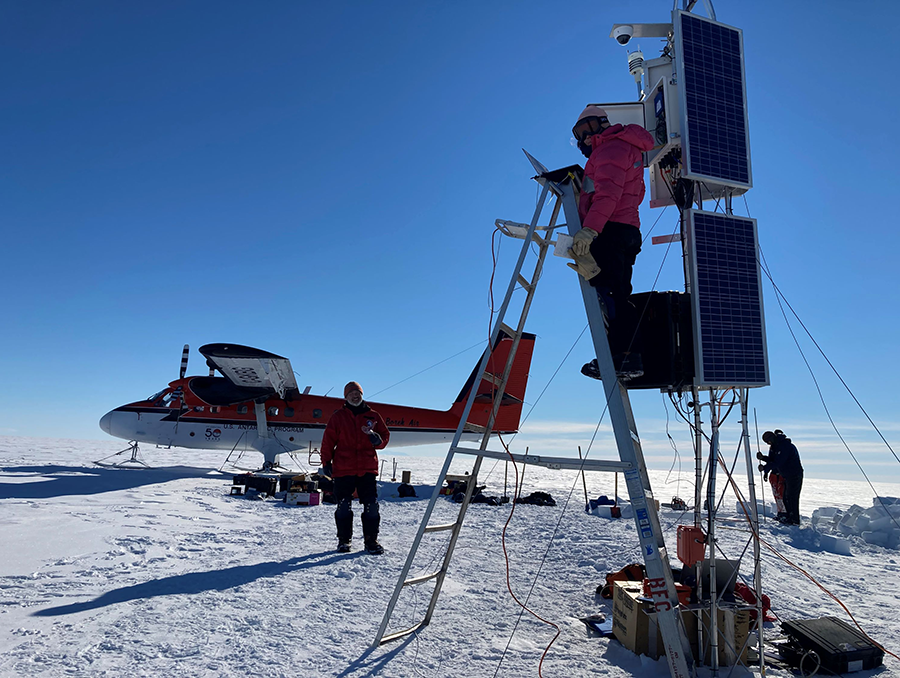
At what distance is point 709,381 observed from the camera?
124 inches

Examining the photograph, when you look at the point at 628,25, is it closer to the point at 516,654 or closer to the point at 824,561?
the point at 516,654

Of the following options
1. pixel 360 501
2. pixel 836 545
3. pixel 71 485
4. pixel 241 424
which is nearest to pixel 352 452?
pixel 360 501

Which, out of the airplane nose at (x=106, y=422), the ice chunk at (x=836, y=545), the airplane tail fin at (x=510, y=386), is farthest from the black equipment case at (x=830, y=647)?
the airplane nose at (x=106, y=422)

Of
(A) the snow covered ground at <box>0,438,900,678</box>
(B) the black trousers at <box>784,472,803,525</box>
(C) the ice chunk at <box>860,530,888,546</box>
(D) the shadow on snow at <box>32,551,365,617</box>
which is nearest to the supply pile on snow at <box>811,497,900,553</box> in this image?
(C) the ice chunk at <box>860,530,888,546</box>

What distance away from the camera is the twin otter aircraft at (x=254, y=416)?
17141 mm

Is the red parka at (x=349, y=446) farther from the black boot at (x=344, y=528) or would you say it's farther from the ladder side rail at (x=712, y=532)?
the ladder side rail at (x=712, y=532)

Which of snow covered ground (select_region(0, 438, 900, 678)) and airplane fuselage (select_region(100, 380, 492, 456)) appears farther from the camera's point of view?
airplane fuselage (select_region(100, 380, 492, 456))

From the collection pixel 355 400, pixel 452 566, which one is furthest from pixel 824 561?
pixel 355 400

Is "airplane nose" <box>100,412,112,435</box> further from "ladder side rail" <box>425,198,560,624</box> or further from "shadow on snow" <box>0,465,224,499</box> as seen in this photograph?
"ladder side rail" <box>425,198,560,624</box>

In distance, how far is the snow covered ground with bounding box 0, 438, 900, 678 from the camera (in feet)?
9.27

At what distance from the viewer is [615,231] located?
133 inches

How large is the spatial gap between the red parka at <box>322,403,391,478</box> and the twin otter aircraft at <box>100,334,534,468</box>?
10.8m

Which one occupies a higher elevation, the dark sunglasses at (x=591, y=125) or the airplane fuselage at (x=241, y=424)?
the dark sunglasses at (x=591, y=125)

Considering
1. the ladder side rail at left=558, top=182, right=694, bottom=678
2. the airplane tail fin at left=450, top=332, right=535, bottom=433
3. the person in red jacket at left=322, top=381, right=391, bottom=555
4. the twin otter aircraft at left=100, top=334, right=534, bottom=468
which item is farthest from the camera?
the twin otter aircraft at left=100, top=334, right=534, bottom=468
